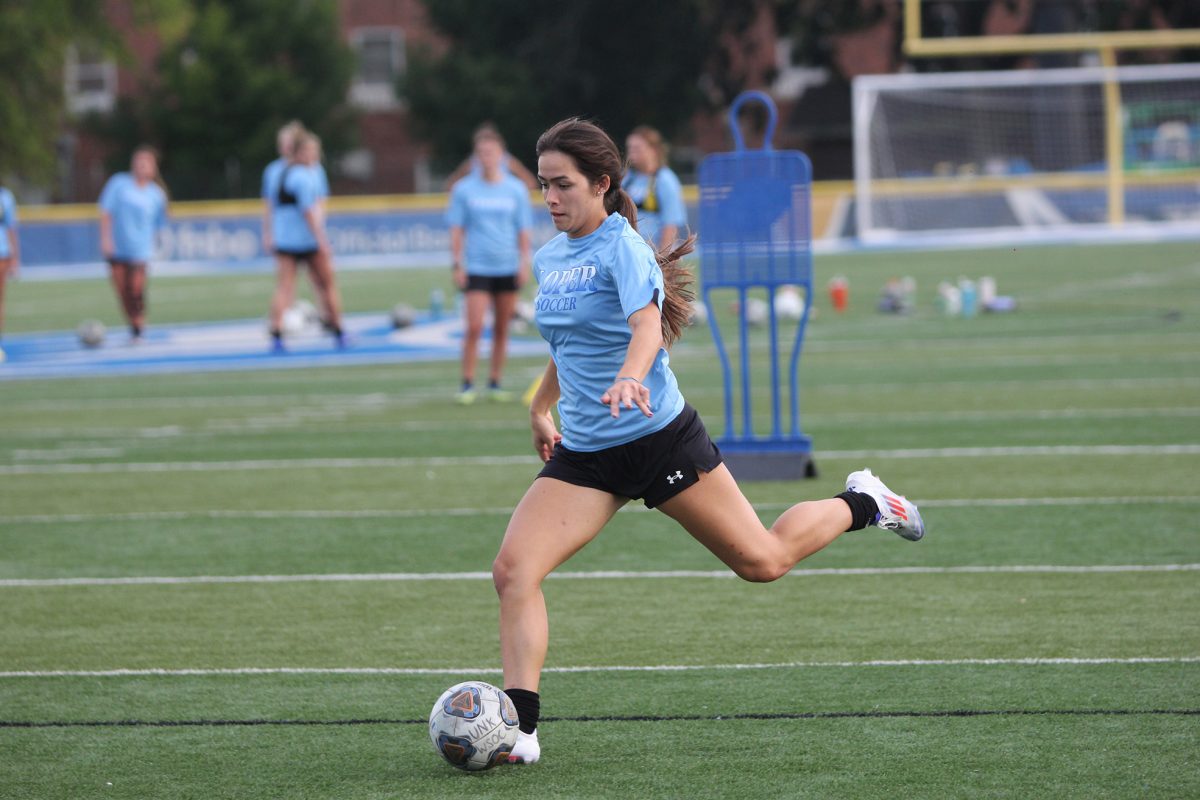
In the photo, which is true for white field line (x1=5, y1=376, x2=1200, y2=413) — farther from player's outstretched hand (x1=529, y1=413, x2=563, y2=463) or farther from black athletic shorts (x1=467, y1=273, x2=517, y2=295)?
player's outstretched hand (x1=529, y1=413, x2=563, y2=463)

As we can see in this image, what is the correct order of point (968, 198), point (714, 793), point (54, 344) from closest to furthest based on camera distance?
1. point (714, 793)
2. point (54, 344)
3. point (968, 198)

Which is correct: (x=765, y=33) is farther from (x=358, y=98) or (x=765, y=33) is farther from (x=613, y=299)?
(x=613, y=299)

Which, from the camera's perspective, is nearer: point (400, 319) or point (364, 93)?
point (400, 319)

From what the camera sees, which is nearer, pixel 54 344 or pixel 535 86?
pixel 54 344

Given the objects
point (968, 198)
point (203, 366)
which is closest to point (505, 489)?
point (203, 366)

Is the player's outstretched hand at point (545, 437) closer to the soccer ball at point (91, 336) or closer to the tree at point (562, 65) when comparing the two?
the soccer ball at point (91, 336)

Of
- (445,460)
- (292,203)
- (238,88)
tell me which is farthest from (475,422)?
(238,88)

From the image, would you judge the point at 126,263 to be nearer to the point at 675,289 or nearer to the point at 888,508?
the point at 888,508

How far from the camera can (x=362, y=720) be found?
5664 mm

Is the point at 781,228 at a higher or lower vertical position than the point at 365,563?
higher

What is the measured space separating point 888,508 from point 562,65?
46954 millimetres

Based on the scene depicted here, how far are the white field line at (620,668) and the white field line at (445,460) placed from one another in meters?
4.90

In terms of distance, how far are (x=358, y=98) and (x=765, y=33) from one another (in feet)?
46.9

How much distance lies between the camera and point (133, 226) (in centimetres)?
2102
